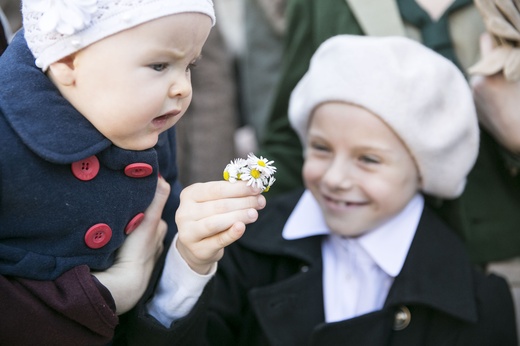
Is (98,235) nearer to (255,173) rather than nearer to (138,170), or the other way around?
(138,170)

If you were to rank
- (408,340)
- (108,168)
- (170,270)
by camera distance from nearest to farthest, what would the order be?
(108,168) → (170,270) → (408,340)

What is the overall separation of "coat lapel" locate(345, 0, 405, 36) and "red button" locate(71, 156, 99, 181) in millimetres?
1129

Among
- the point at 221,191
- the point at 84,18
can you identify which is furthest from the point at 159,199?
the point at 84,18

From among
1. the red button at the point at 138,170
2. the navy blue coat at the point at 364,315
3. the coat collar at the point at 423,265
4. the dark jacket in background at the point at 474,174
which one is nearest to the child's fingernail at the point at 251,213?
the red button at the point at 138,170

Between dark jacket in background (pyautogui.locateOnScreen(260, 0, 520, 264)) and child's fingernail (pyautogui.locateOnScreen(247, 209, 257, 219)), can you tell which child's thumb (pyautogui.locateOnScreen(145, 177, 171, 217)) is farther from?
dark jacket in background (pyautogui.locateOnScreen(260, 0, 520, 264))

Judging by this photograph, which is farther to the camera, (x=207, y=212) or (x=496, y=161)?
(x=496, y=161)

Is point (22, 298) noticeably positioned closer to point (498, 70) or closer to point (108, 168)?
point (108, 168)

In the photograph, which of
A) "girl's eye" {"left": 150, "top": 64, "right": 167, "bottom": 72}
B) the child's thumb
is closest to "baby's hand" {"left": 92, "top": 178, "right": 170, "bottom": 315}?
the child's thumb

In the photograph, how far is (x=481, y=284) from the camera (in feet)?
6.12

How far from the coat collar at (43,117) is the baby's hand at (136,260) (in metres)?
0.25

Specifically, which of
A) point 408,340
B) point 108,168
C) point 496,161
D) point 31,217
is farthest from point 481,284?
point 31,217

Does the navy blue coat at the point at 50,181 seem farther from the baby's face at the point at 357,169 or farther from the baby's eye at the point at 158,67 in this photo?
the baby's face at the point at 357,169

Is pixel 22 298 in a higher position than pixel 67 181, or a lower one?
lower

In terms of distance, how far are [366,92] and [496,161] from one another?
538 mm
